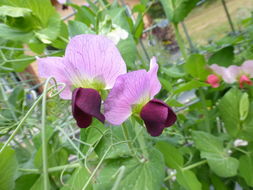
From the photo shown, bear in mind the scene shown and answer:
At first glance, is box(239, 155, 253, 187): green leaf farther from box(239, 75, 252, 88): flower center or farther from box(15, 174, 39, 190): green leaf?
box(15, 174, 39, 190): green leaf

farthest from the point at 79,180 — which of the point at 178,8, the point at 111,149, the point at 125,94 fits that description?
the point at 178,8

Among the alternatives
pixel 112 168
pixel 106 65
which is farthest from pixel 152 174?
pixel 106 65

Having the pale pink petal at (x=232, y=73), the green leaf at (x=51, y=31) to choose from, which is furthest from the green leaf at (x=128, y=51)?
the pale pink petal at (x=232, y=73)

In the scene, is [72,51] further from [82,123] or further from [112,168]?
[112,168]

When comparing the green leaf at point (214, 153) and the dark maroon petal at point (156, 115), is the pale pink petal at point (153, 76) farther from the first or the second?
the green leaf at point (214, 153)

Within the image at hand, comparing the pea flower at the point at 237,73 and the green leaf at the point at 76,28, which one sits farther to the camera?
the pea flower at the point at 237,73

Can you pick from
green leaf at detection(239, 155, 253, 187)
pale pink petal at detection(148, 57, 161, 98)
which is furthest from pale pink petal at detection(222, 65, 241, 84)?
pale pink petal at detection(148, 57, 161, 98)
